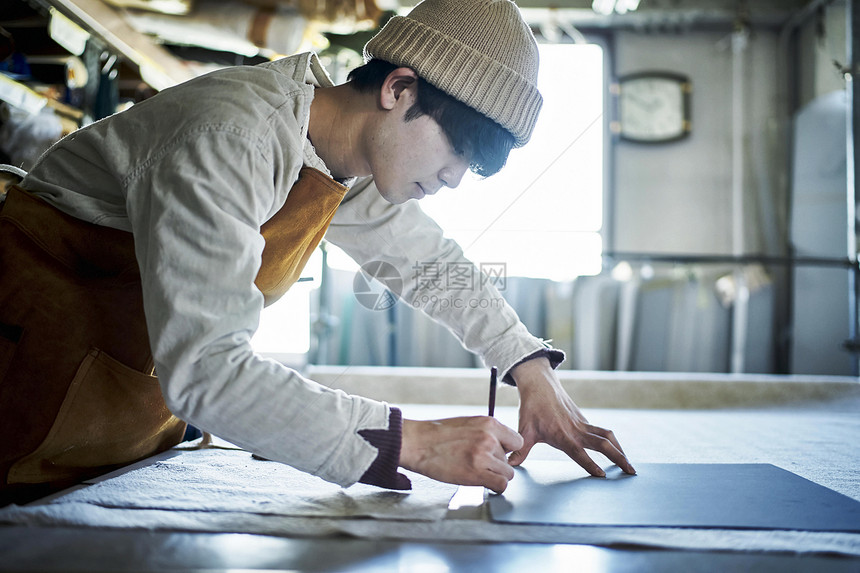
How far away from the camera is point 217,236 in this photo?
1.98 ft

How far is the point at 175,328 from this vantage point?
0.59 metres

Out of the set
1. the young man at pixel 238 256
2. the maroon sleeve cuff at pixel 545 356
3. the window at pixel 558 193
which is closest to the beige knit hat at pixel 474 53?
the young man at pixel 238 256

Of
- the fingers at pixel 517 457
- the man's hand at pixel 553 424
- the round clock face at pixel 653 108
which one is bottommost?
the fingers at pixel 517 457

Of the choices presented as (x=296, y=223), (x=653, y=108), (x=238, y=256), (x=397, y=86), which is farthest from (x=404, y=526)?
(x=653, y=108)

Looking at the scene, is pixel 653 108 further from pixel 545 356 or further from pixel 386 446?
pixel 386 446

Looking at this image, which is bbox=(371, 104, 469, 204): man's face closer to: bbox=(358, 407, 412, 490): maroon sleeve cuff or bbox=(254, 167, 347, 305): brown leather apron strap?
bbox=(254, 167, 347, 305): brown leather apron strap

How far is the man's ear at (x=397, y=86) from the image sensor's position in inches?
33.2

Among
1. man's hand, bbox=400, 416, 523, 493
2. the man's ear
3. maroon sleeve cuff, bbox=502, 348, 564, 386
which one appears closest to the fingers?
maroon sleeve cuff, bbox=502, 348, 564, 386

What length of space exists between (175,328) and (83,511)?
191 mm

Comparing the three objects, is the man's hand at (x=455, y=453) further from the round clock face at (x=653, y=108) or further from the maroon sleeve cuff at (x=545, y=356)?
the round clock face at (x=653, y=108)

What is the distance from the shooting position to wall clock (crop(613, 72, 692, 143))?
399cm

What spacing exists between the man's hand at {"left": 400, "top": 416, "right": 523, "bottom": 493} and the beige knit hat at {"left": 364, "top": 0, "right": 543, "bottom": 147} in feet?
1.32

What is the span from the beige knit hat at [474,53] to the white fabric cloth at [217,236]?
15 centimetres

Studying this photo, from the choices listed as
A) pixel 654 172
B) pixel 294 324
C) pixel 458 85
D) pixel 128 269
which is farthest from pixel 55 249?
pixel 654 172
